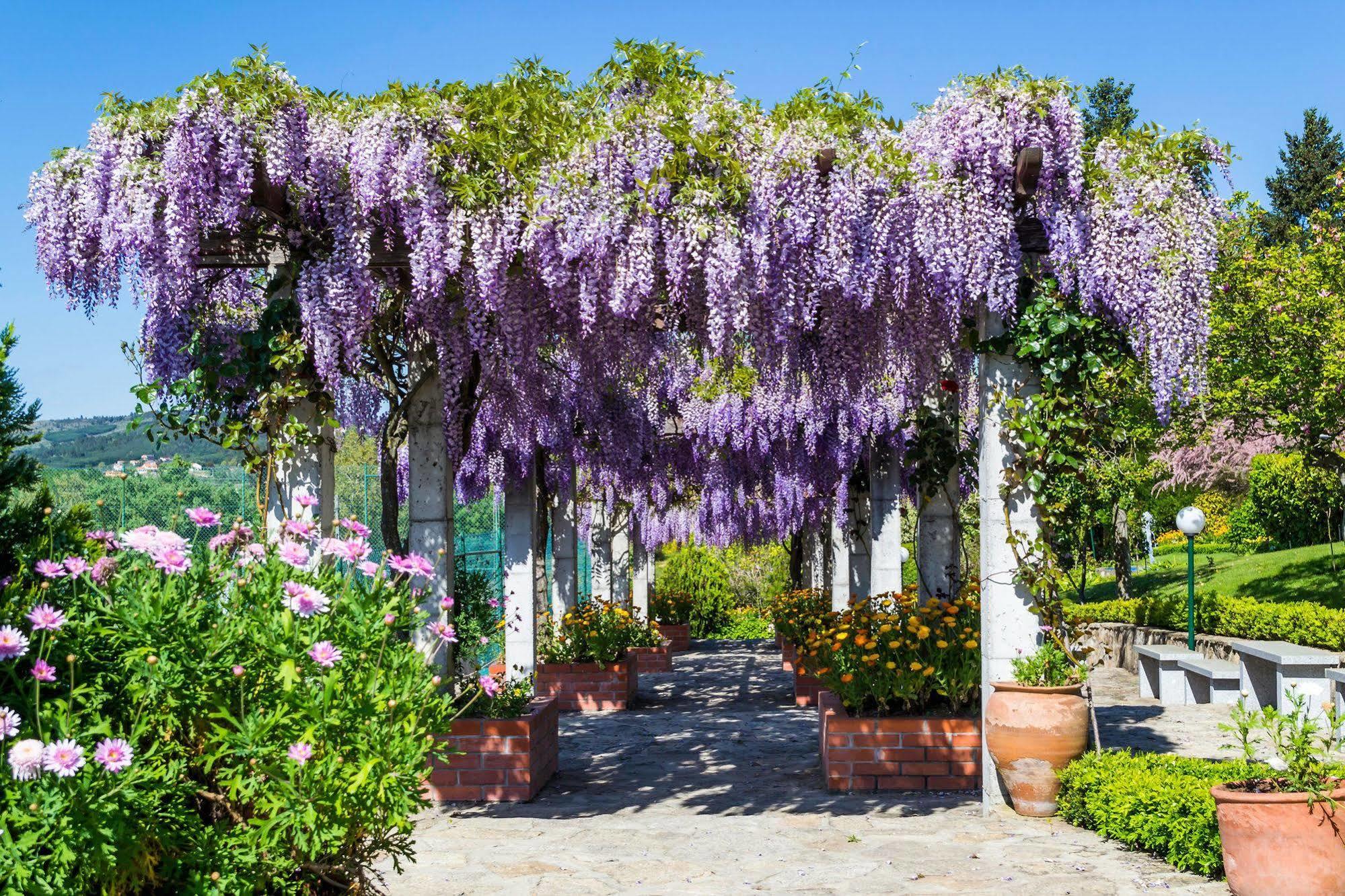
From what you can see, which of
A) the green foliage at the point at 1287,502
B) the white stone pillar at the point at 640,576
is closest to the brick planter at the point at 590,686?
the white stone pillar at the point at 640,576

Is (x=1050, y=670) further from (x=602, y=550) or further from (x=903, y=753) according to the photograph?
(x=602, y=550)

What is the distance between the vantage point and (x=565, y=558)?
1278cm

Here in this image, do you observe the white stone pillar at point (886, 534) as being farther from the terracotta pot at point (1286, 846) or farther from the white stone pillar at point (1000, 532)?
the terracotta pot at point (1286, 846)

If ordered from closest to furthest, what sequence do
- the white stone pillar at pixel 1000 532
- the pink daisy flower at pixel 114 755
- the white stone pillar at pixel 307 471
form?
the pink daisy flower at pixel 114 755 → the white stone pillar at pixel 1000 532 → the white stone pillar at pixel 307 471

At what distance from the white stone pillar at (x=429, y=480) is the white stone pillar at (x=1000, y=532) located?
125 inches

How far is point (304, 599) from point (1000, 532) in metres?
4.01

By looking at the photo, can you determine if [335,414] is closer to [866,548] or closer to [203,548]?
[203,548]

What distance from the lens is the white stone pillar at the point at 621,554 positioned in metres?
15.6

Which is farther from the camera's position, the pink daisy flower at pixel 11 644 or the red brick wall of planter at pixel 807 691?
the red brick wall of planter at pixel 807 691

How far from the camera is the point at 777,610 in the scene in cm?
1566

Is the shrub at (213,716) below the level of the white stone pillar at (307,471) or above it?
below

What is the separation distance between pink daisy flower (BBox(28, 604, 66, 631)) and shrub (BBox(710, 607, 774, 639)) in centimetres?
1904

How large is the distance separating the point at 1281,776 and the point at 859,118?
3472mm

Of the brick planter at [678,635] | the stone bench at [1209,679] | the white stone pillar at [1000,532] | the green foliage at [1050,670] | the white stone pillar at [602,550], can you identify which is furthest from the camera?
the brick planter at [678,635]
